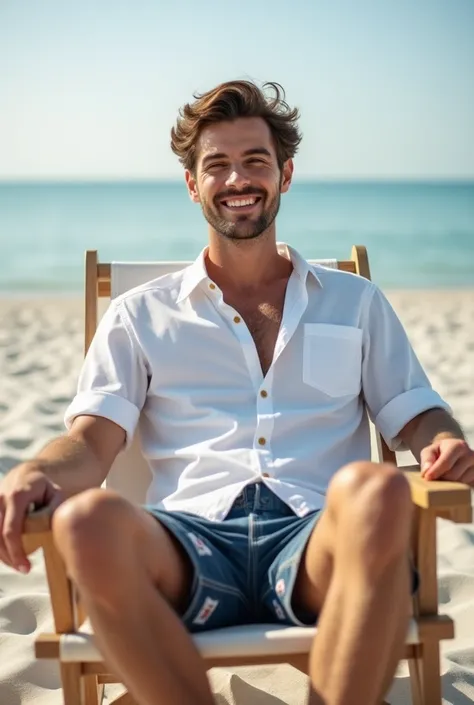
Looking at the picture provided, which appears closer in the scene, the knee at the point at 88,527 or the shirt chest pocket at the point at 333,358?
the knee at the point at 88,527

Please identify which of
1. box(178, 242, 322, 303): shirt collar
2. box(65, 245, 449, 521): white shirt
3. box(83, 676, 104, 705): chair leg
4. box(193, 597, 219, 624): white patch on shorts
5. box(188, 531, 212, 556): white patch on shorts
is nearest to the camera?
box(193, 597, 219, 624): white patch on shorts

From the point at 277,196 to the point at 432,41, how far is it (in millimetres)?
39691

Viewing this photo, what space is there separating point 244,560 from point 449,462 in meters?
0.52

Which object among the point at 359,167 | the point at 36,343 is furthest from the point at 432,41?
the point at 36,343

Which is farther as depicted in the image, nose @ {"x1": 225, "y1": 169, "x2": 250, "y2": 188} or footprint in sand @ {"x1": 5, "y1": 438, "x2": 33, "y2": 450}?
footprint in sand @ {"x1": 5, "y1": 438, "x2": 33, "y2": 450}

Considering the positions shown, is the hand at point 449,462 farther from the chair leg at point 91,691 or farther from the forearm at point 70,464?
the chair leg at point 91,691

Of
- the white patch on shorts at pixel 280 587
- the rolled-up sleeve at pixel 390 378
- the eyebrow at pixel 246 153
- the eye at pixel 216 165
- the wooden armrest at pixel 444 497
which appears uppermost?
the eyebrow at pixel 246 153

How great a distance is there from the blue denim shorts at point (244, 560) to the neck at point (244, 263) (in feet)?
2.43

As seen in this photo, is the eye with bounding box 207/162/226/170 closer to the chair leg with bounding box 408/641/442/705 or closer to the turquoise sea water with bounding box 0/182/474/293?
the chair leg with bounding box 408/641/442/705

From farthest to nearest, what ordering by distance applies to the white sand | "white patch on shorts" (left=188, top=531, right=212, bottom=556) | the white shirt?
1. the white sand
2. the white shirt
3. "white patch on shorts" (left=188, top=531, right=212, bottom=556)

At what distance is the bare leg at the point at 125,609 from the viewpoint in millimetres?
2010

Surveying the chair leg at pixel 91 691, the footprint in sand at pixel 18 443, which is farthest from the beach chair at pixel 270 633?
the footprint in sand at pixel 18 443

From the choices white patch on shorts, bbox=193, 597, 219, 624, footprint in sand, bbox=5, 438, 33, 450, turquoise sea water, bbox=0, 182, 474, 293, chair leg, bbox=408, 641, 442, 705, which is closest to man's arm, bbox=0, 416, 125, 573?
white patch on shorts, bbox=193, 597, 219, 624

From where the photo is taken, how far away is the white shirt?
2.76m
